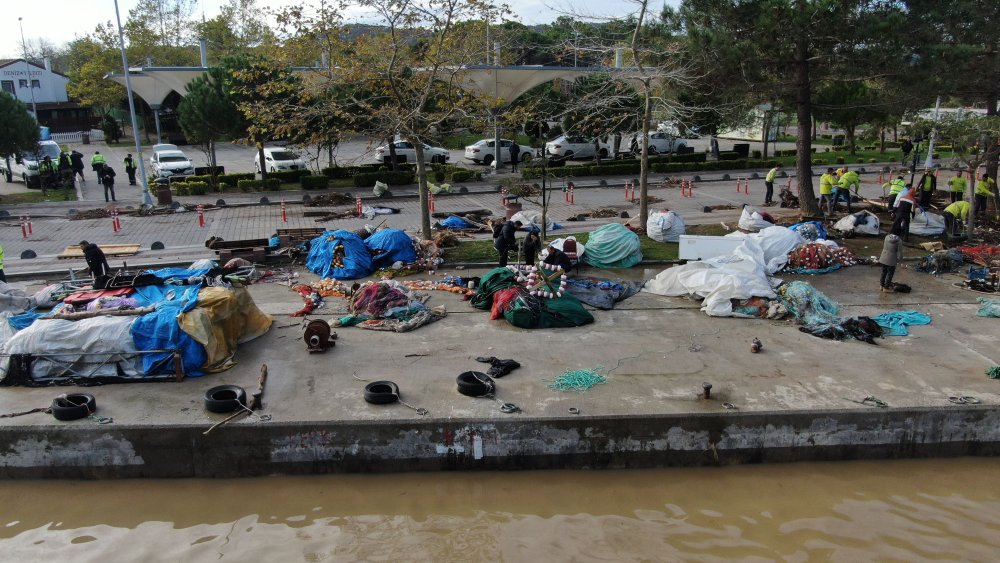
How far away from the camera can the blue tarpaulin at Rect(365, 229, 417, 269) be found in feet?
50.5

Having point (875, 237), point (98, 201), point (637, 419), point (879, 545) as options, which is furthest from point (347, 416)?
point (98, 201)

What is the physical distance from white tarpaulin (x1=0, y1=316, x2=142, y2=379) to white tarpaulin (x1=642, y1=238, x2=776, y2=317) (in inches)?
357

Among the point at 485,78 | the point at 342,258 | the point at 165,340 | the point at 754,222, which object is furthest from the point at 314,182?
the point at 165,340

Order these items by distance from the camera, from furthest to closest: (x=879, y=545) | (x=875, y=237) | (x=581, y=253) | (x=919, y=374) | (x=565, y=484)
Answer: (x=875, y=237), (x=581, y=253), (x=919, y=374), (x=565, y=484), (x=879, y=545)

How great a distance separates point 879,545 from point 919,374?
11.6ft

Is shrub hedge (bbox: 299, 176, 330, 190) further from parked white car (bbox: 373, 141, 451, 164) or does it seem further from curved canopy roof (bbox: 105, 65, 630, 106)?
curved canopy roof (bbox: 105, 65, 630, 106)

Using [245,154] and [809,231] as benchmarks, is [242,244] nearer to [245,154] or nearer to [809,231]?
[809,231]

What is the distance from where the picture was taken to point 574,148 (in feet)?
116

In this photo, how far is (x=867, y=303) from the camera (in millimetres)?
13312

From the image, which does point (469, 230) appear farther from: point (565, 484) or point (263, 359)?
point (565, 484)

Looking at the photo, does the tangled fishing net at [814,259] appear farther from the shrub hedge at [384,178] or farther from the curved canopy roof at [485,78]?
the shrub hedge at [384,178]

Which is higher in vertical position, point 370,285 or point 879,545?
point 370,285

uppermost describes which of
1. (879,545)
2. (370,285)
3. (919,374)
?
(370,285)

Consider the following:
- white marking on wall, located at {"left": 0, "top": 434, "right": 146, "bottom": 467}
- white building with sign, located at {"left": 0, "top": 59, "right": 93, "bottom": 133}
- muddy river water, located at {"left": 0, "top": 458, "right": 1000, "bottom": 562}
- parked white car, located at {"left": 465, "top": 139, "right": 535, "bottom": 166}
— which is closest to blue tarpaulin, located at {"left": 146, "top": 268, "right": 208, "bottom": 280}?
white marking on wall, located at {"left": 0, "top": 434, "right": 146, "bottom": 467}
